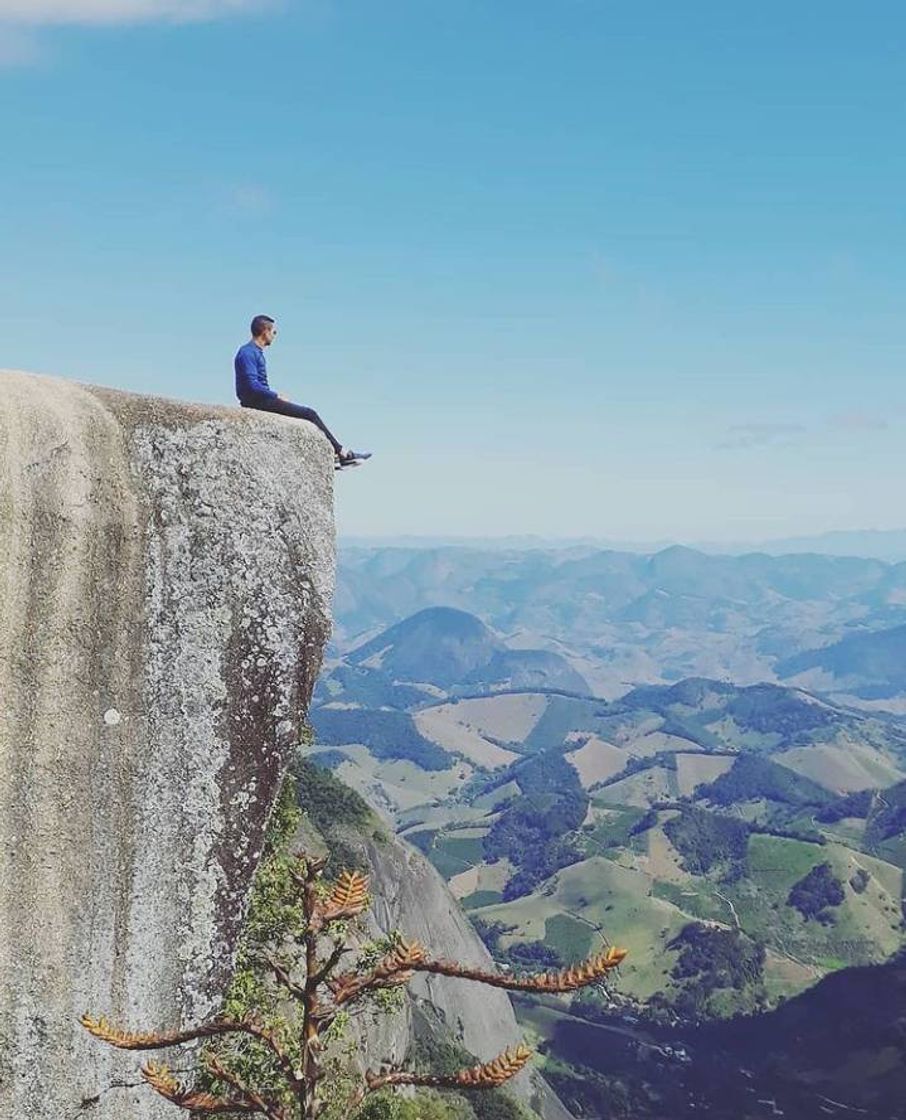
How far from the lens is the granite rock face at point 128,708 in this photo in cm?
1332

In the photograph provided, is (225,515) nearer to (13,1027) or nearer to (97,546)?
(97,546)

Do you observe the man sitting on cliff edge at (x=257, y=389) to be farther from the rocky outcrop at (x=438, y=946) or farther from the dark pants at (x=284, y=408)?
the rocky outcrop at (x=438, y=946)

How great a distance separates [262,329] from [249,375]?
3.55 ft

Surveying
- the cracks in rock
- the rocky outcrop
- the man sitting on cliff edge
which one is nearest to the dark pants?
the man sitting on cliff edge

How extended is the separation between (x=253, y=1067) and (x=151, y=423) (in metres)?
20.4

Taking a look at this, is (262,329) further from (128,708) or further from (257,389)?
(128,708)

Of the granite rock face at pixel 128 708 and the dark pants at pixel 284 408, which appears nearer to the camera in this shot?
the granite rock face at pixel 128 708

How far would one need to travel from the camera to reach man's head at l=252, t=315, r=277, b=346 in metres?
18.5

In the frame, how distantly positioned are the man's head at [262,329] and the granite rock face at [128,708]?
315 centimetres

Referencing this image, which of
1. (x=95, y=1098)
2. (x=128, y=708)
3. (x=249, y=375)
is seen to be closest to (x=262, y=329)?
(x=249, y=375)

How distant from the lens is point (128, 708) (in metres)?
14.2

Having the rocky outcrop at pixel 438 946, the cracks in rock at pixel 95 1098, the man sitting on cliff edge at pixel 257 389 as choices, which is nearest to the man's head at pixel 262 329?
the man sitting on cliff edge at pixel 257 389

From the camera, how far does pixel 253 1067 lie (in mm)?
26375

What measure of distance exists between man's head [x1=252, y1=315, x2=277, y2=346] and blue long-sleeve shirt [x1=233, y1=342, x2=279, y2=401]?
0.98 feet
